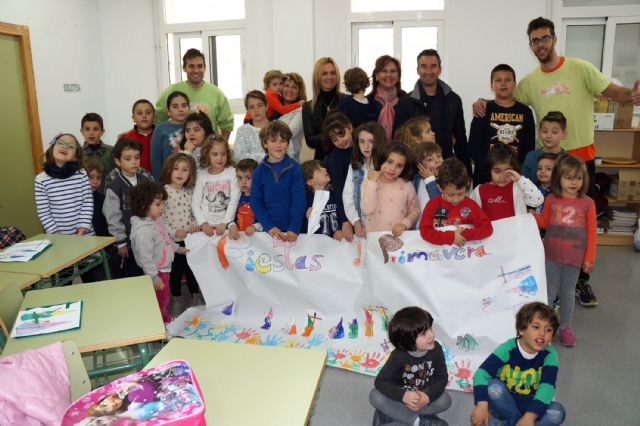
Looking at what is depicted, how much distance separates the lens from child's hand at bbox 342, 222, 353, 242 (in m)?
3.22

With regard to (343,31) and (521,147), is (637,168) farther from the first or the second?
(343,31)

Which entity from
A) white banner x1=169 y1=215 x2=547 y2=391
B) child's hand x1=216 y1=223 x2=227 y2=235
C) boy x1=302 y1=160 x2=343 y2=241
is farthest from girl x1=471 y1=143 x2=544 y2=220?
child's hand x1=216 y1=223 x2=227 y2=235

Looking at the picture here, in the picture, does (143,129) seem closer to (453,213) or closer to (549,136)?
(453,213)

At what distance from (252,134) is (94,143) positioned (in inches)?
60.0

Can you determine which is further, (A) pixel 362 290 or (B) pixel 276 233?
(B) pixel 276 233

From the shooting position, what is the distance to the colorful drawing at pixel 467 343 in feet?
9.17

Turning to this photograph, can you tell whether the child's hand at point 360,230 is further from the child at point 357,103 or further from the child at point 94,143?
the child at point 94,143

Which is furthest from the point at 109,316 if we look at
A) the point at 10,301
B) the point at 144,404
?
the point at 144,404

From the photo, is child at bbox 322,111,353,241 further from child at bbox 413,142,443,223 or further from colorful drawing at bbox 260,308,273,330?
colorful drawing at bbox 260,308,273,330

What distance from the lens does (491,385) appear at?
2084 mm

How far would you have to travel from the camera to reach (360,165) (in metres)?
3.22

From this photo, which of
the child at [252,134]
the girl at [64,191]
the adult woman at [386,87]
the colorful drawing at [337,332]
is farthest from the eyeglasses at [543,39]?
the girl at [64,191]

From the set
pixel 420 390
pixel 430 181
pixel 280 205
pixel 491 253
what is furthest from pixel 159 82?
pixel 420 390

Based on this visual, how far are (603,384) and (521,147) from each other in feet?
5.40
